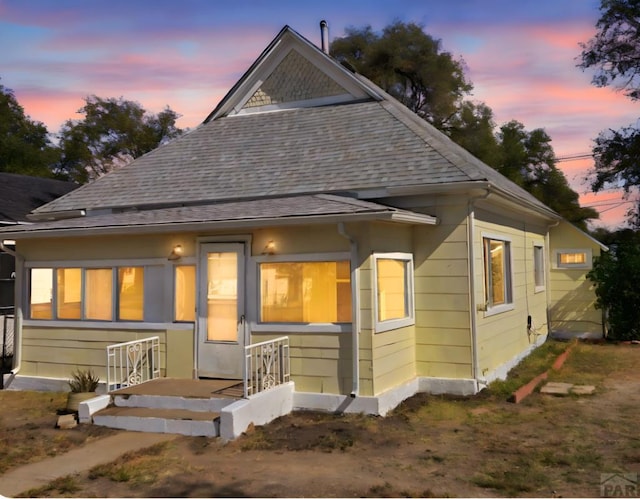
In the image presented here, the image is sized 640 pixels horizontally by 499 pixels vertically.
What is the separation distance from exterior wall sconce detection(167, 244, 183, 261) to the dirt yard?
2.95 m

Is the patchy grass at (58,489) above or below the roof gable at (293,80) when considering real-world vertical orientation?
below

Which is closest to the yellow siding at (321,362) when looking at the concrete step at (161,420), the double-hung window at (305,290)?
the double-hung window at (305,290)

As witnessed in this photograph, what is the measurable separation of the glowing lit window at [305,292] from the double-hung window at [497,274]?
2.93 m

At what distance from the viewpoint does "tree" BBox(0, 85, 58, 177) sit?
3634 centimetres

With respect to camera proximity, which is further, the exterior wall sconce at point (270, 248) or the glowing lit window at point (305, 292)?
the exterior wall sconce at point (270, 248)

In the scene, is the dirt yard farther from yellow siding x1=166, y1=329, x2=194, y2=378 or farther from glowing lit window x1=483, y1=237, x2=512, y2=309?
glowing lit window x1=483, y1=237, x2=512, y2=309

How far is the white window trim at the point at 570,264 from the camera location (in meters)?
16.0

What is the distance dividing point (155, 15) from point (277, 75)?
3.10 m

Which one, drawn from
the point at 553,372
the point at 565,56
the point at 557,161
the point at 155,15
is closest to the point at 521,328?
the point at 553,372

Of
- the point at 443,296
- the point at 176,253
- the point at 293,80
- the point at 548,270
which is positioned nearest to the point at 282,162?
the point at 293,80

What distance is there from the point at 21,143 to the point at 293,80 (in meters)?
31.0

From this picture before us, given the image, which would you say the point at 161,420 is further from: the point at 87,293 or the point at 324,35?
the point at 324,35

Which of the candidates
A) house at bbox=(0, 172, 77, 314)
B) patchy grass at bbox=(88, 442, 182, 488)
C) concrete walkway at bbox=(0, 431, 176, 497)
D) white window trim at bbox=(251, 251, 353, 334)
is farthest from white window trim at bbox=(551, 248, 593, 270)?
house at bbox=(0, 172, 77, 314)

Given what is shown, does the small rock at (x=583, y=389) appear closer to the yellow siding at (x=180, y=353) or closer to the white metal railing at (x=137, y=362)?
the yellow siding at (x=180, y=353)
